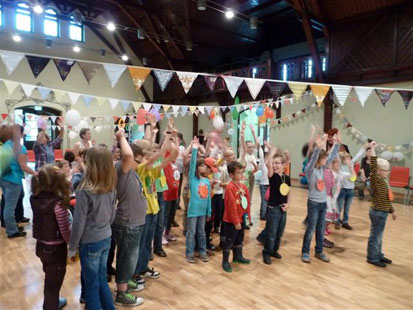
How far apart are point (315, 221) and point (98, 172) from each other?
7.77 feet

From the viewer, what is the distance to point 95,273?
6.24ft

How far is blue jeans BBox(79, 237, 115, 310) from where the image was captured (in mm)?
1895

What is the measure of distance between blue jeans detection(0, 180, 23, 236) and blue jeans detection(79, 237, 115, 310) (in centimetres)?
242

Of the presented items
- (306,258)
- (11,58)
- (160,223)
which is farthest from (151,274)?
(11,58)

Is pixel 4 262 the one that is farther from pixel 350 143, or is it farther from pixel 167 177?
pixel 350 143

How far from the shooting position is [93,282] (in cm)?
191

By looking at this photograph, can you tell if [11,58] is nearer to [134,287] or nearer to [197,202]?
[197,202]

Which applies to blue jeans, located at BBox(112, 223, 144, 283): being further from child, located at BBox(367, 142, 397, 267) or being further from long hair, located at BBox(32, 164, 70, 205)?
child, located at BBox(367, 142, 397, 267)

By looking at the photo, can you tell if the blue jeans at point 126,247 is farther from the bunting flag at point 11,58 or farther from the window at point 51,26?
the window at point 51,26

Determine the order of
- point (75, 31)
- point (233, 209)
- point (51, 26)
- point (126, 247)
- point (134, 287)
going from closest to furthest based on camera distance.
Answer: point (126, 247) < point (134, 287) < point (233, 209) < point (51, 26) < point (75, 31)

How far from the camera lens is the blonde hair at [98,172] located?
1.85 meters

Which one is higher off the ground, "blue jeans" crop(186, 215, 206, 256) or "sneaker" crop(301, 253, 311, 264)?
"blue jeans" crop(186, 215, 206, 256)

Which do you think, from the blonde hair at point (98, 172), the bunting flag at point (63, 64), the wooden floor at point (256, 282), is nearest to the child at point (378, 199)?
the wooden floor at point (256, 282)

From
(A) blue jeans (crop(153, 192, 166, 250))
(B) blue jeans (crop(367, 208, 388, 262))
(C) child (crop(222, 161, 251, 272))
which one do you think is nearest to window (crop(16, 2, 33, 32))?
(A) blue jeans (crop(153, 192, 166, 250))
